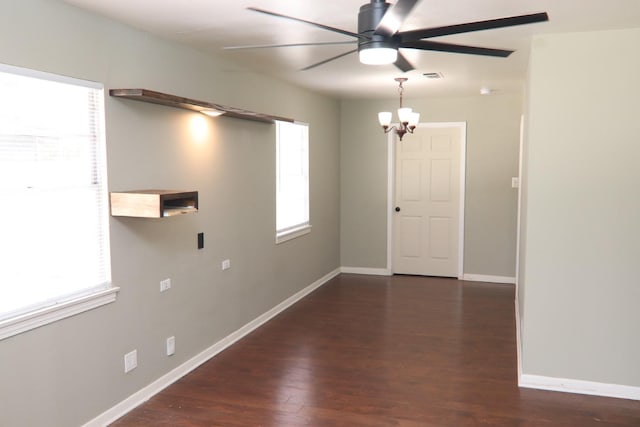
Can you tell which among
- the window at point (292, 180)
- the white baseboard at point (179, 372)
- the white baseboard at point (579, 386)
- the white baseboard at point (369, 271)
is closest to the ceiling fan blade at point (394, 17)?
the white baseboard at point (179, 372)

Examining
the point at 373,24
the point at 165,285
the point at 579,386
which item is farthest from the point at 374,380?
the point at 373,24

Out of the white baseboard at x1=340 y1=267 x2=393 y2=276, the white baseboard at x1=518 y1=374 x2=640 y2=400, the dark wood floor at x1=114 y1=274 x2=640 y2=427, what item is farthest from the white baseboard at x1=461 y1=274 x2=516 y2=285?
the white baseboard at x1=518 y1=374 x2=640 y2=400

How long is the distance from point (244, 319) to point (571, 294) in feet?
8.64

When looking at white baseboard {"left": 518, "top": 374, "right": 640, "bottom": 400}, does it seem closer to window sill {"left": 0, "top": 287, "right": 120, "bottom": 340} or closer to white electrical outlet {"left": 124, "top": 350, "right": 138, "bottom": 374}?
white electrical outlet {"left": 124, "top": 350, "right": 138, "bottom": 374}

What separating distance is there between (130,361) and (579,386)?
9.55 feet

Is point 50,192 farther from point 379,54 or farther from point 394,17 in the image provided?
point 394,17

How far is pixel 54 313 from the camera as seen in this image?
107 inches

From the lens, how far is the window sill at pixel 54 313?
8.13 feet

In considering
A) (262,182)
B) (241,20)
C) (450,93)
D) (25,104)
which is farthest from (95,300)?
(450,93)

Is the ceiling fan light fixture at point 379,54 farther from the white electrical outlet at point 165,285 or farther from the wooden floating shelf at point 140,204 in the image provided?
the white electrical outlet at point 165,285

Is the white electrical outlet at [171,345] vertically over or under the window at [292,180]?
under

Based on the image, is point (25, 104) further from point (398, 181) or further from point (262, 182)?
point (398, 181)

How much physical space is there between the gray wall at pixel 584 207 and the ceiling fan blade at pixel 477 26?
1.77m

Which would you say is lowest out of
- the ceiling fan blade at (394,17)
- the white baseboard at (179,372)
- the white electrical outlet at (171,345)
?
the white baseboard at (179,372)
